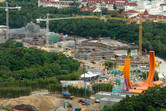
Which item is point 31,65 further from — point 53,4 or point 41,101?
point 53,4

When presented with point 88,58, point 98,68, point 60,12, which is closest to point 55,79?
point 98,68

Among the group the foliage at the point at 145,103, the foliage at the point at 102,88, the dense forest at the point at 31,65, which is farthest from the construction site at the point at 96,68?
the foliage at the point at 145,103

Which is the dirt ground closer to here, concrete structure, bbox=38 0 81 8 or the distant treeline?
the distant treeline

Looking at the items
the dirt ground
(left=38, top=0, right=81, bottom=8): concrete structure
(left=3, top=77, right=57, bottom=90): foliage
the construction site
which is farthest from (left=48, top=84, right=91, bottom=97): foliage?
(left=38, top=0, right=81, bottom=8): concrete structure

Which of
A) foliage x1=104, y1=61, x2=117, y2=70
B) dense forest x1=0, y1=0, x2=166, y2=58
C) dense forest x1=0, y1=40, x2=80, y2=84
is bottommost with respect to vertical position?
foliage x1=104, y1=61, x2=117, y2=70

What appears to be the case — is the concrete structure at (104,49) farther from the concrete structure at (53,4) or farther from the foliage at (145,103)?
the concrete structure at (53,4)

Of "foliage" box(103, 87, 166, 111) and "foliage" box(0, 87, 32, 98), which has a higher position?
"foliage" box(103, 87, 166, 111)
